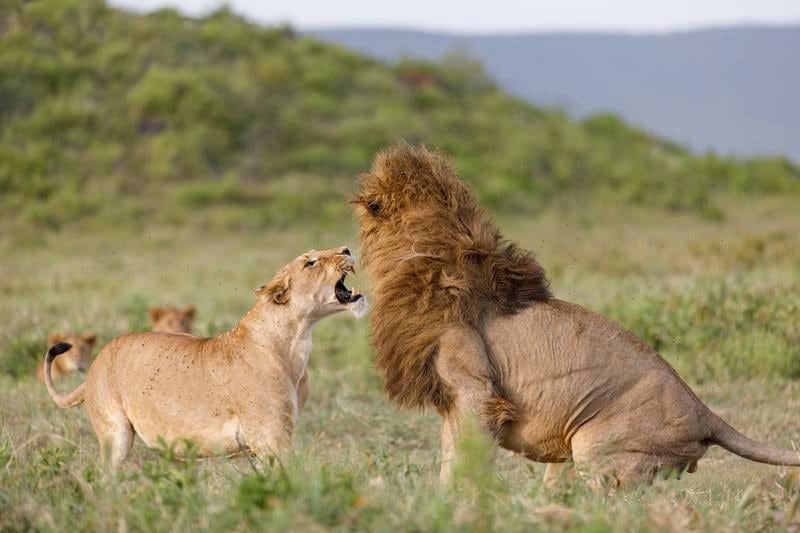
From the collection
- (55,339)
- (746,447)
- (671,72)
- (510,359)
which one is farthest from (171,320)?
(671,72)

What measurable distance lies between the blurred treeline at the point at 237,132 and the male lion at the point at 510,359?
1712 centimetres

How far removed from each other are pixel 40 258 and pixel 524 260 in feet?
47.5

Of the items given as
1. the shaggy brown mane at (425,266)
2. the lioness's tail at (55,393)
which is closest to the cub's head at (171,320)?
the lioness's tail at (55,393)

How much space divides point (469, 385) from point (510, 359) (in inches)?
11.9

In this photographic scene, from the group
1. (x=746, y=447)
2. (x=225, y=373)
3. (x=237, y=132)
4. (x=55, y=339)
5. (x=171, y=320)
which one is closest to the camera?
(x=746, y=447)

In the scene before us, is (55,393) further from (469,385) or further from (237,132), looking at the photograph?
(237,132)

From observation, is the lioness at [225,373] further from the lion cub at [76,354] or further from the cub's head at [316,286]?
the lion cub at [76,354]

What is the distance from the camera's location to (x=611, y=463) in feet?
19.9

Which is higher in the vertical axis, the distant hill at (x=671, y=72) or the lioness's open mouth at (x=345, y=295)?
the lioness's open mouth at (x=345, y=295)

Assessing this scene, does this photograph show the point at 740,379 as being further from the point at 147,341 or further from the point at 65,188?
the point at 65,188

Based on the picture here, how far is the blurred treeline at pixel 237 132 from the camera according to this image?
24484 millimetres

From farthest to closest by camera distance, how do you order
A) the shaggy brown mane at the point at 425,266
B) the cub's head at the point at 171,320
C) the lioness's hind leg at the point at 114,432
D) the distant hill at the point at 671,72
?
the distant hill at the point at 671,72 < the cub's head at the point at 171,320 < the lioness's hind leg at the point at 114,432 < the shaggy brown mane at the point at 425,266

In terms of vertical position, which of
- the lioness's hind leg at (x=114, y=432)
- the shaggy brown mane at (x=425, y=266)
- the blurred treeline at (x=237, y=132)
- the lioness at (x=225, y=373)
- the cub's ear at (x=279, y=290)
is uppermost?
the shaggy brown mane at (x=425, y=266)

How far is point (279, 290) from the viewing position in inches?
262
